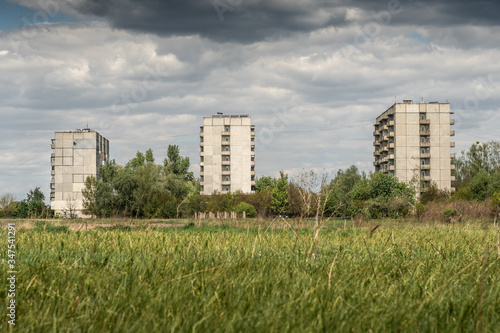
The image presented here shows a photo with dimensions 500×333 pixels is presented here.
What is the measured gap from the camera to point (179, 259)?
586cm

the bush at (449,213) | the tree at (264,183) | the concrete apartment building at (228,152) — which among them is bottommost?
the bush at (449,213)

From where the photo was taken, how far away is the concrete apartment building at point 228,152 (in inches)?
4070

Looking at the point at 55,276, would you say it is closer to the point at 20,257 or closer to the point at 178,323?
the point at 20,257

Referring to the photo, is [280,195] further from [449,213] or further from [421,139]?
[421,139]

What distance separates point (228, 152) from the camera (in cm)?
10356

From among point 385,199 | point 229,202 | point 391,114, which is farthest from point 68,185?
point 385,199

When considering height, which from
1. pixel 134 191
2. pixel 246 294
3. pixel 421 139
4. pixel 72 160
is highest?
pixel 421 139

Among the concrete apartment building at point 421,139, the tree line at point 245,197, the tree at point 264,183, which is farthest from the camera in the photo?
the tree at point 264,183

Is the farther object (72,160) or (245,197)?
(72,160)

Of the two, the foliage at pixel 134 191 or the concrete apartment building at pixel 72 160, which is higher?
the concrete apartment building at pixel 72 160

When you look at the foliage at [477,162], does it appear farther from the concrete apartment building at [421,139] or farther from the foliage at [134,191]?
the foliage at [134,191]

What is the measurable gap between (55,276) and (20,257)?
1.68 metres

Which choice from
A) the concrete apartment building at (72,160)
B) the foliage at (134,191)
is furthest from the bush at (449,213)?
the concrete apartment building at (72,160)

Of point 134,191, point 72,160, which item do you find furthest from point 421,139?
point 72,160
